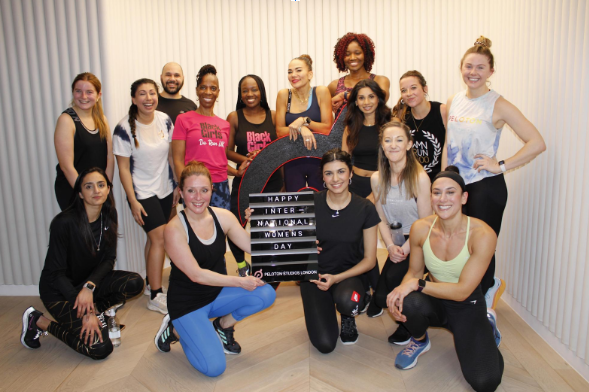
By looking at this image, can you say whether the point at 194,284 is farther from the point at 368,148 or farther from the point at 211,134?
the point at 368,148

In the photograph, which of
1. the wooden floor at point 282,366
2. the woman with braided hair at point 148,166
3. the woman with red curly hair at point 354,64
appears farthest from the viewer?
the woman with red curly hair at point 354,64

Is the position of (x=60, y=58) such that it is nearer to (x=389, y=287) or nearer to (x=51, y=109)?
(x=51, y=109)

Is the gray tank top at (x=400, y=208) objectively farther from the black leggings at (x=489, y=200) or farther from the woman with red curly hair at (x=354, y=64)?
the woman with red curly hair at (x=354, y=64)

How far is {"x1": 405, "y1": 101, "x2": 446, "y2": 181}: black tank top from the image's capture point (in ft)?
10.8

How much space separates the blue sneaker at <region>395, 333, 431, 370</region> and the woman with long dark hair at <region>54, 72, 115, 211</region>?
8.26 ft

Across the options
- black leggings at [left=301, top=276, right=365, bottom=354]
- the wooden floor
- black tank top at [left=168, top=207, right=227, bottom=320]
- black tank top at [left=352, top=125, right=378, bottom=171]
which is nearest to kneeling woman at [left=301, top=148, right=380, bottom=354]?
black leggings at [left=301, top=276, right=365, bottom=354]

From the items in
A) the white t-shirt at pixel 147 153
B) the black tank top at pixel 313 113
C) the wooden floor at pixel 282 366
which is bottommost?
the wooden floor at pixel 282 366

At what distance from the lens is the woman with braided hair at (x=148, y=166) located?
3.48m

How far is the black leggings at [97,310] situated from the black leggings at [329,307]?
125 centimetres

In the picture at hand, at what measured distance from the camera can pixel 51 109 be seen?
393 cm

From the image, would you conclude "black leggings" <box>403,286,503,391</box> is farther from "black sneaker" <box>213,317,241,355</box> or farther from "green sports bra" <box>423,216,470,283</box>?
"black sneaker" <box>213,317,241,355</box>

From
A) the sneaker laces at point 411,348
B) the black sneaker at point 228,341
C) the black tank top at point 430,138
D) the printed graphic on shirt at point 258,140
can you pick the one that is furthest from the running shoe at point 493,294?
the printed graphic on shirt at point 258,140

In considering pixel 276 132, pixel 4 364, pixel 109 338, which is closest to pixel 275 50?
pixel 276 132

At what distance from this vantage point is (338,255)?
3.00 m
